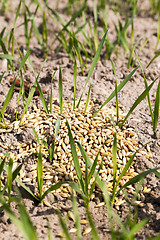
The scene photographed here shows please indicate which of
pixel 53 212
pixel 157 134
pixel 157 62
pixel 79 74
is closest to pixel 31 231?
pixel 53 212

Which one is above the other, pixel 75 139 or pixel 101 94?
pixel 101 94

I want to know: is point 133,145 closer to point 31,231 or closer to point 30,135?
point 30,135

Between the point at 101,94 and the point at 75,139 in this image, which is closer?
the point at 75,139

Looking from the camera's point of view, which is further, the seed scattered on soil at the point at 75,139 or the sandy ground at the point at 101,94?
the seed scattered on soil at the point at 75,139

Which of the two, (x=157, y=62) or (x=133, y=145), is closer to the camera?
(x=133, y=145)
